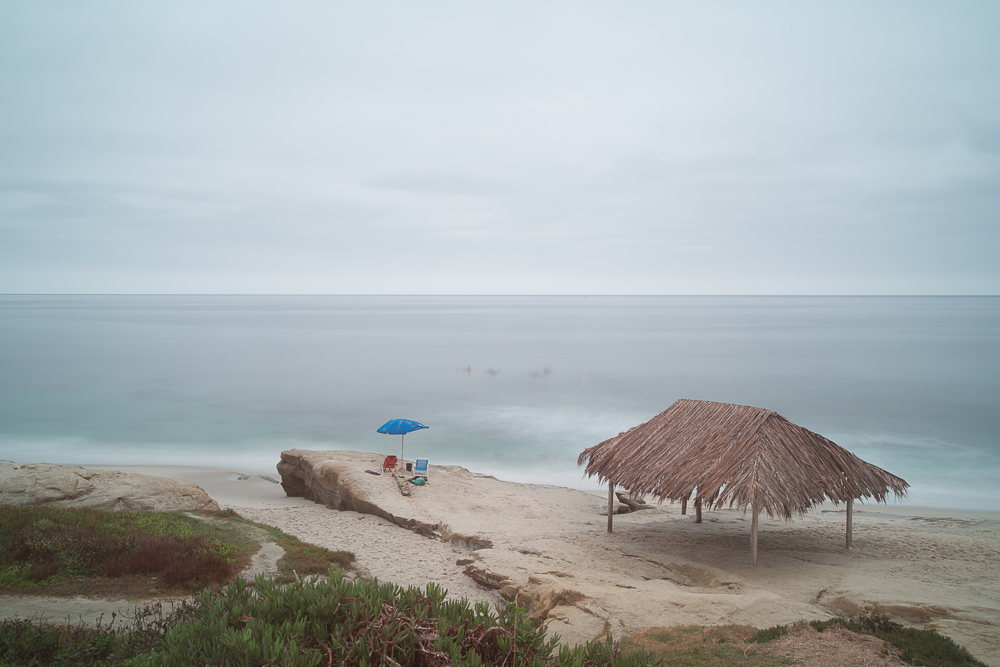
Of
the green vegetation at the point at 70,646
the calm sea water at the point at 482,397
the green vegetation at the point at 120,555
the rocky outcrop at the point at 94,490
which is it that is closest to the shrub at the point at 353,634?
the green vegetation at the point at 70,646

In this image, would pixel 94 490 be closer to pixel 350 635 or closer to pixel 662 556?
pixel 350 635

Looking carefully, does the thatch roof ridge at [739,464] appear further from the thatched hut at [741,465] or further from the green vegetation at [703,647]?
the green vegetation at [703,647]

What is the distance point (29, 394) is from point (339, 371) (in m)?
20.3

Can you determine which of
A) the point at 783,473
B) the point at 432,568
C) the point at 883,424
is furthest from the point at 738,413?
the point at 883,424

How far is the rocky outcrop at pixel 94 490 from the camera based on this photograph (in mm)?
11914

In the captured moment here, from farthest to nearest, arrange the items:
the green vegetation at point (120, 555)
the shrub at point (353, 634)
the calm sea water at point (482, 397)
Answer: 1. the calm sea water at point (482, 397)
2. the green vegetation at point (120, 555)
3. the shrub at point (353, 634)

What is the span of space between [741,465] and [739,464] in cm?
7

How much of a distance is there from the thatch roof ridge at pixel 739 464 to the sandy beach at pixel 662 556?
125 cm

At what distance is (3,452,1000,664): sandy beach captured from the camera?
7293 millimetres

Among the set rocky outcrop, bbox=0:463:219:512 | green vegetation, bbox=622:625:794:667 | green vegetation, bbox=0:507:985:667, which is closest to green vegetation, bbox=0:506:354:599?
green vegetation, bbox=0:507:985:667

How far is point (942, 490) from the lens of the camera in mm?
19766

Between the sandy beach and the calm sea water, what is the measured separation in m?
5.47

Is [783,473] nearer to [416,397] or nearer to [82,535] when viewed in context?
[82,535]

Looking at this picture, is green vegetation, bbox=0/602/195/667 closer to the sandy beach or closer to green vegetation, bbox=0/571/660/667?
green vegetation, bbox=0/571/660/667
